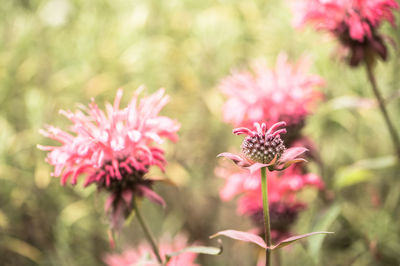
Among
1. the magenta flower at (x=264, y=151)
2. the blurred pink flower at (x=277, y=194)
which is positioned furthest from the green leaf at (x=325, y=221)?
the magenta flower at (x=264, y=151)

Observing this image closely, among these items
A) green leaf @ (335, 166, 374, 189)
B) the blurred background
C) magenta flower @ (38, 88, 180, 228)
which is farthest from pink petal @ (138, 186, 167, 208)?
the blurred background

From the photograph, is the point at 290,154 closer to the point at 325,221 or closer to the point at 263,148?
the point at 263,148

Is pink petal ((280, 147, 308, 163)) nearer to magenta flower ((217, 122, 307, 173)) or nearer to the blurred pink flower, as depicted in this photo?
magenta flower ((217, 122, 307, 173))

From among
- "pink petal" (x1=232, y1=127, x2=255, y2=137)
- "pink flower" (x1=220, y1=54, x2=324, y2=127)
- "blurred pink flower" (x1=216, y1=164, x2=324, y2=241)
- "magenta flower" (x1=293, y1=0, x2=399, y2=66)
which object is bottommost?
"blurred pink flower" (x1=216, y1=164, x2=324, y2=241)

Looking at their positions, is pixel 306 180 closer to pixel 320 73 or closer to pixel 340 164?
pixel 320 73

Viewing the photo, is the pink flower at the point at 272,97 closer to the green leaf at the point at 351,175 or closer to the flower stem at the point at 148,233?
the green leaf at the point at 351,175
